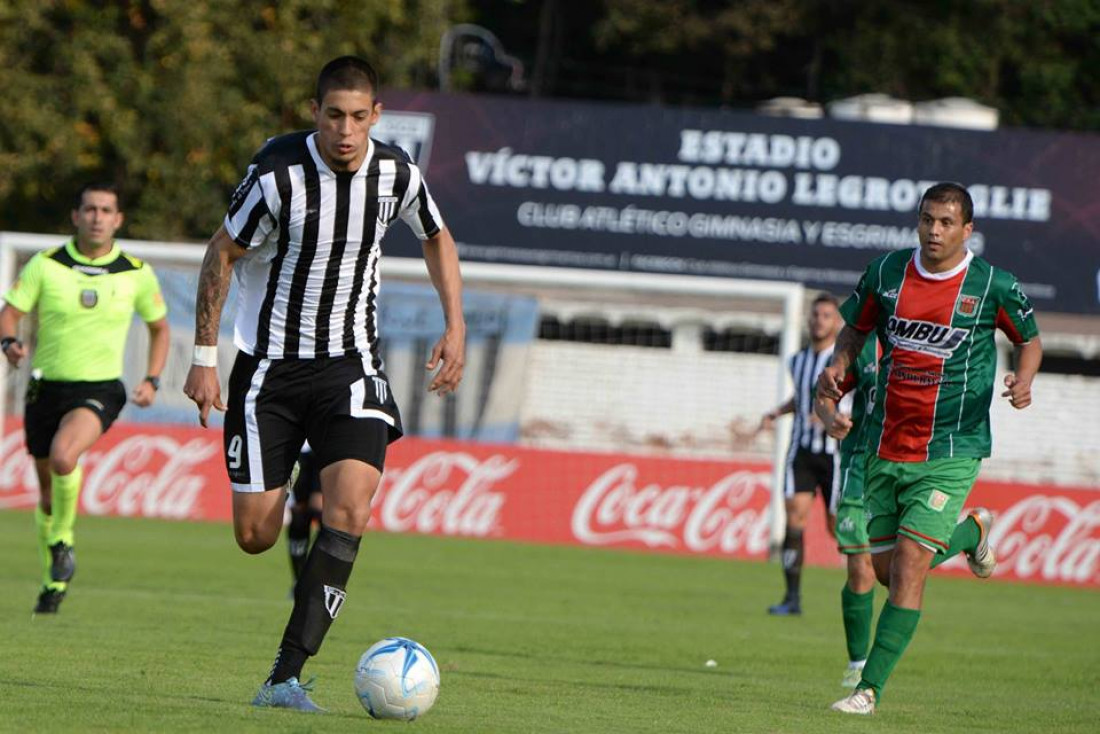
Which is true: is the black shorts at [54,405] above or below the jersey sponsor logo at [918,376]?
below

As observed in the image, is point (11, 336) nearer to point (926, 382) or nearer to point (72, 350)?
point (72, 350)

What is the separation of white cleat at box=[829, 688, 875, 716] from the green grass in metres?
0.13

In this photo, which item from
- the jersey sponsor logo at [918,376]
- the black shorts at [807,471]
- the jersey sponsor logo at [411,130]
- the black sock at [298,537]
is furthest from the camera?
the jersey sponsor logo at [411,130]

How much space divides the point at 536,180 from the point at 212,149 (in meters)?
7.00

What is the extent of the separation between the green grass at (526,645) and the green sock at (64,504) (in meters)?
0.52

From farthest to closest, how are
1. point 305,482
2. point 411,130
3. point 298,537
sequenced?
point 411,130 < point 305,482 < point 298,537

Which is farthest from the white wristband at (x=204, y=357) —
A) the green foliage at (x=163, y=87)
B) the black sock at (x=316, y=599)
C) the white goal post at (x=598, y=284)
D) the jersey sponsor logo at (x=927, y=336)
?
the green foliage at (x=163, y=87)

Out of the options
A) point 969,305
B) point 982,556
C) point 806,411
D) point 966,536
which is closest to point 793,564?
point 806,411

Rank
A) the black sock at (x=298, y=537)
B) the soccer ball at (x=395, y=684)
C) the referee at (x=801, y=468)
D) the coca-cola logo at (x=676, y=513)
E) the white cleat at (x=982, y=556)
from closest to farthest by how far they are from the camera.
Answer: the soccer ball at (x=395, y=684)
the white cleat at (x=982, y=556)
the black sock at (x=298, y=537)
the referee at (x=801, y=468)
the coca-cola logo at (x=676, y=513)

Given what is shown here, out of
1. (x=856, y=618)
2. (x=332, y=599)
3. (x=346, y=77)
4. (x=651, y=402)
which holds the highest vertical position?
(x=346, y=77)

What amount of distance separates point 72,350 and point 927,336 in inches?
219

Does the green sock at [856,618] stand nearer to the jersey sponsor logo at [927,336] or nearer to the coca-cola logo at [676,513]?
the jersey sponsor logo at [927,336]

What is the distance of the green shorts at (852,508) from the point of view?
30.5ft

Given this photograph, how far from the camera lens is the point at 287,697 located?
284 inches
